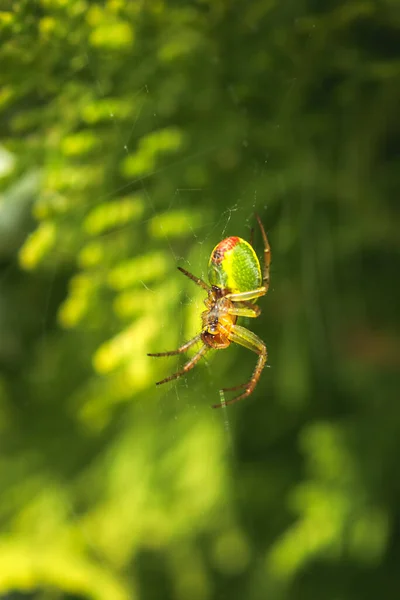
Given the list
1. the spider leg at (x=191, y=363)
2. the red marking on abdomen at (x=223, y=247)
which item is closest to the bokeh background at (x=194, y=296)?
the spider leg at (x=191, y=363)

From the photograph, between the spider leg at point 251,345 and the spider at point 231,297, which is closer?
the spider at point 231,297

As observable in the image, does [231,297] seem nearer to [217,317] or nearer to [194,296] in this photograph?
[217,317]

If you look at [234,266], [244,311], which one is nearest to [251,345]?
[244,311]

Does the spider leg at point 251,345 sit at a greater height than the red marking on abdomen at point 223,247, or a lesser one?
lesser

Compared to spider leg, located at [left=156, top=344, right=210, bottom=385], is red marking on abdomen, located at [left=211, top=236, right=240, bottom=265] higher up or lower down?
higher up

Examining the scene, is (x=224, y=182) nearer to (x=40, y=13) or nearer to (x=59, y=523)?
(x=40, y=13)

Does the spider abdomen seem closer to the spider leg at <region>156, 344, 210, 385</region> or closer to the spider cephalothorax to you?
the spider cephalothorax

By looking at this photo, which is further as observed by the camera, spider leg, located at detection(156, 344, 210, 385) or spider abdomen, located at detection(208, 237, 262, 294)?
spider leg, located at detection(156, 344, 210, 385)

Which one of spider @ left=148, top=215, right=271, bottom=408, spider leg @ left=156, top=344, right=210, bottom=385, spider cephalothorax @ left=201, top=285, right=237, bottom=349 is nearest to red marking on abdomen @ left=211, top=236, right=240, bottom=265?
spider @ left=148, top=215, right=271, bottom=408

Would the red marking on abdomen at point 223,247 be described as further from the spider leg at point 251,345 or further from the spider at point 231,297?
the spider leg at point 251,345
